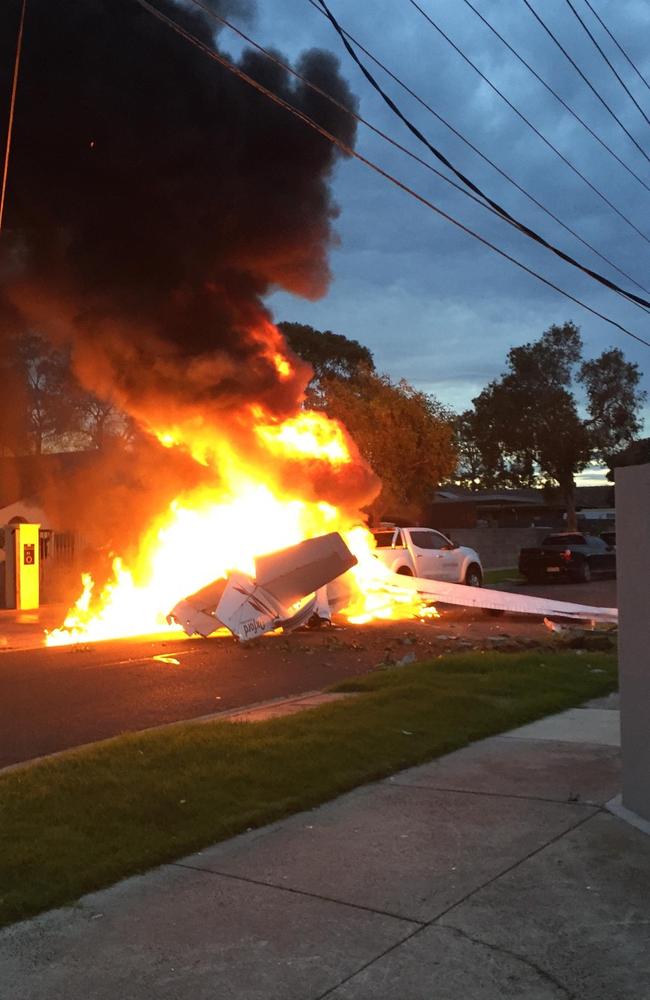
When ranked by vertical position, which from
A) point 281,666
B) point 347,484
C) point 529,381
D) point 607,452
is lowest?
point 281,666

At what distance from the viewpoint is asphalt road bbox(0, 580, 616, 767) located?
837 cm

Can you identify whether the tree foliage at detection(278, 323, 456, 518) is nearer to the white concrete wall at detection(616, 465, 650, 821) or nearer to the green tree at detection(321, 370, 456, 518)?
the green tree at detection(321, 370, 456, 518)

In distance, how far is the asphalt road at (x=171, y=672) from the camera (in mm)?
8367

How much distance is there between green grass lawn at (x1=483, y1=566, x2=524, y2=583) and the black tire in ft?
6.81

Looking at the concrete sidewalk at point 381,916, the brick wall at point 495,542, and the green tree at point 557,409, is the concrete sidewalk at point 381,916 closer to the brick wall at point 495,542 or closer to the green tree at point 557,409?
the brick wall at point 495,542

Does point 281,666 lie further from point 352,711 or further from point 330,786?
point 330,786

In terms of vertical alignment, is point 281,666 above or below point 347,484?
below

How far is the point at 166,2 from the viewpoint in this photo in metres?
13.9

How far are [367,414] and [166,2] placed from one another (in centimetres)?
1818

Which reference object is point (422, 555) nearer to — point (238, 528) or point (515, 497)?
point (238, 528)

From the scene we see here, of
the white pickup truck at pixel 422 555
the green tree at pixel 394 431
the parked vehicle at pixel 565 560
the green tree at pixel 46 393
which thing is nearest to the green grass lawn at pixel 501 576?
the parked vehicle at pixel 565 560

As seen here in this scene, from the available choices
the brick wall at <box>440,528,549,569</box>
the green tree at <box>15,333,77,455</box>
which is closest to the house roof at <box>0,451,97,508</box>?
the green tree at <box>15,333,77,455</box>

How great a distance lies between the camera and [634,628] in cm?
522

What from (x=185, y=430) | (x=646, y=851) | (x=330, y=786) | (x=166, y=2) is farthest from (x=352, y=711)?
(x=166, y=2)
